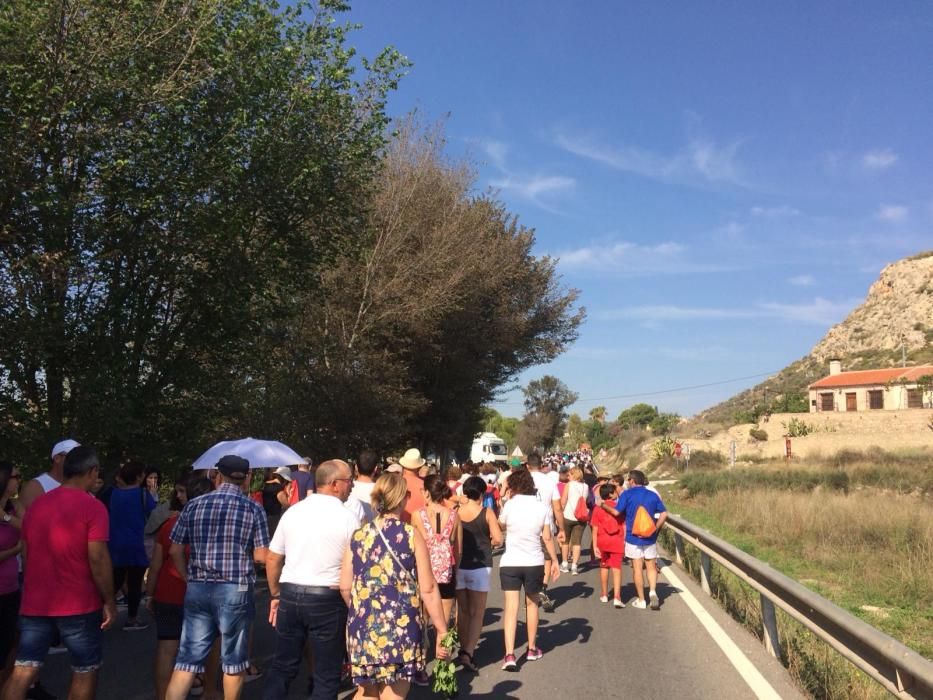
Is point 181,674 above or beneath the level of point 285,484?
beneath

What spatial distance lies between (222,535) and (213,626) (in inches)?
21.9

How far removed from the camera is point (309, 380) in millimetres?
23156

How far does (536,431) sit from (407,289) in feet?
247

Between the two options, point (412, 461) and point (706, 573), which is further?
point (706, 573)

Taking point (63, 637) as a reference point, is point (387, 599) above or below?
above

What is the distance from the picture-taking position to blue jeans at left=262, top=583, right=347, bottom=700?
505cm

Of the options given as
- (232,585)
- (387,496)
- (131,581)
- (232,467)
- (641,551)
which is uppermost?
(232,467)

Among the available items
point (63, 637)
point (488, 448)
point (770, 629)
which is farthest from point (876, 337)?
point (63, 637)

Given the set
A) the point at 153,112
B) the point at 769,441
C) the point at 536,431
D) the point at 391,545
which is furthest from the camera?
the point at 536,431

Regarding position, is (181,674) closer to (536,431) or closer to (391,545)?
(391,545)

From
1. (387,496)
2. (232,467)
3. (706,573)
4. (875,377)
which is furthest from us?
(875,377)

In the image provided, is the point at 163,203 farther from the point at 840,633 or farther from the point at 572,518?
the point at 840,633

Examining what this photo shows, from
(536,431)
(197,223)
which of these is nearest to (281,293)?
(197,223)

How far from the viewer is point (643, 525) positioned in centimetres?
1025
